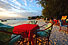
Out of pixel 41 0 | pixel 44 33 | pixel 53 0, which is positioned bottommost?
pixel 44 33

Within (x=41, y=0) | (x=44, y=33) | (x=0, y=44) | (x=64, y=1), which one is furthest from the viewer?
(x=41, y=0)

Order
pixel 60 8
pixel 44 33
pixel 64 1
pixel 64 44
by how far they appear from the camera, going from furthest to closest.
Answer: pixel 60 8
pixel 64 1
pixel 64 44
pixel 44 33

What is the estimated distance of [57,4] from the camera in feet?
28.7

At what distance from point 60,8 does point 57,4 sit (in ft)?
2.97

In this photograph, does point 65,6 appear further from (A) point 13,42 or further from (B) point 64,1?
(A) point 13,42

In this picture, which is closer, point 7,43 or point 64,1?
point 7,43

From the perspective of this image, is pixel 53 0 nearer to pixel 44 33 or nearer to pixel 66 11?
pixel 66 11

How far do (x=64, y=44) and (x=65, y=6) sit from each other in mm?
8291

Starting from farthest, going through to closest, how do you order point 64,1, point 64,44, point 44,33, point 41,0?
1. point 41,0
2. point 64,1
3. point 64,44
4. point 44,33

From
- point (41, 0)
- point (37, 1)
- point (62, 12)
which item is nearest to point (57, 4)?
point (62, 12)

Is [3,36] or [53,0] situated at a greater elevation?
[53,0]

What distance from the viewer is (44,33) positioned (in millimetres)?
1943

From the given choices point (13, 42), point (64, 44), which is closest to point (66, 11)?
point (64, 44)

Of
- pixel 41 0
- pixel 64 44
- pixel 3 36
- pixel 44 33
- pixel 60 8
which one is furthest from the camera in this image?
pixel 41 0
